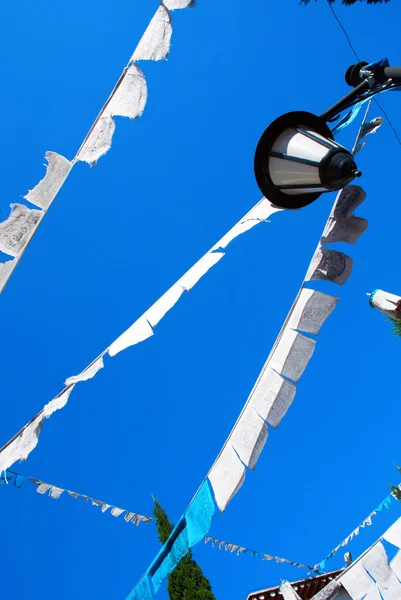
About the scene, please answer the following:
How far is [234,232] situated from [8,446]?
7.92 feet

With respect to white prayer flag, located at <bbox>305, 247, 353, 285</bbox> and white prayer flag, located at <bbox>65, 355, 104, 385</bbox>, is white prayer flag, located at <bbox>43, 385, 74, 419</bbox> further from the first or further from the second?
white prayer flag, located at <bbox>305, 247, 353, 285</bbox>

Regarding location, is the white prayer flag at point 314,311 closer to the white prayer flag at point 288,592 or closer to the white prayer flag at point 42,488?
the white prayer flag at point 42,488

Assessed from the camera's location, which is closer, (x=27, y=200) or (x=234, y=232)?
(x=27, y=200)

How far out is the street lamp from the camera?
8.04ft

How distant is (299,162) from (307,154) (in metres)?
0.07

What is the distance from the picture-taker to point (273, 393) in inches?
126

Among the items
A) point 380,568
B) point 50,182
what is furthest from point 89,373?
point 380,568

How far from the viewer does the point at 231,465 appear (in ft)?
10.1

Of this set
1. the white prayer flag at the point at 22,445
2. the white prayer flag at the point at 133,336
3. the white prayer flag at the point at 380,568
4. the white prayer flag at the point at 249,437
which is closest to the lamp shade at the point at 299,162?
the white prayer flag at the point at 133,336

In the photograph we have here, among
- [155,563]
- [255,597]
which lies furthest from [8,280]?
[255,597]

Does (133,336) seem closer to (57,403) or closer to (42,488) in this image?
(57,403)

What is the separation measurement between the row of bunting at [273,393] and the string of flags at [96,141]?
187cm

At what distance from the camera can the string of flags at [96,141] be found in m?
2.69

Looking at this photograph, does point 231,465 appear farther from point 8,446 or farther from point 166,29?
point 166,29
